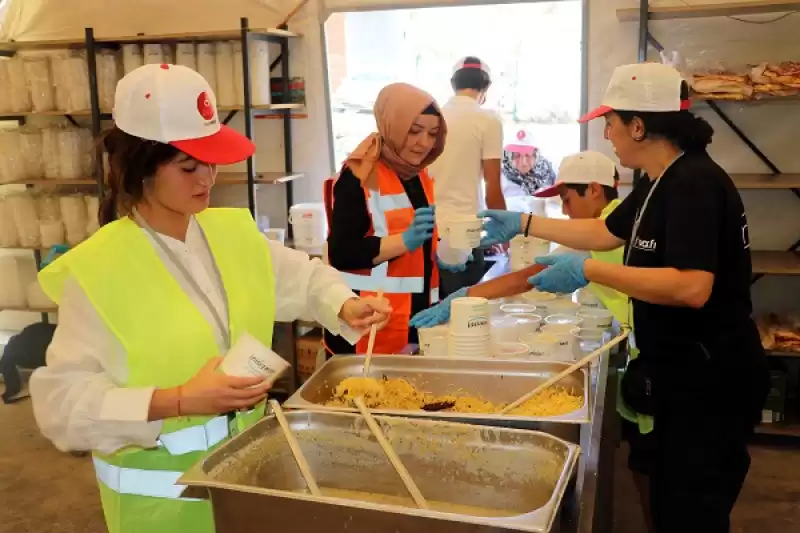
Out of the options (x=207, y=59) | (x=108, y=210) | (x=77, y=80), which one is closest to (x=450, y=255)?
(x=108, y=210)

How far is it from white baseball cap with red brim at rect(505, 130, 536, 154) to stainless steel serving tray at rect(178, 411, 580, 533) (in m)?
3.18

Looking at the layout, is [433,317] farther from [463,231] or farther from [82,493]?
[82,493]

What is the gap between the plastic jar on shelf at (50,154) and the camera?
14.8 ft

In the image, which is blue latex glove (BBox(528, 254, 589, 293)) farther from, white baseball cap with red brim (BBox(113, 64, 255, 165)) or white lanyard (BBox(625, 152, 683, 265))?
white baseball cap with red brim (BBox(113, 64, 255, 165))

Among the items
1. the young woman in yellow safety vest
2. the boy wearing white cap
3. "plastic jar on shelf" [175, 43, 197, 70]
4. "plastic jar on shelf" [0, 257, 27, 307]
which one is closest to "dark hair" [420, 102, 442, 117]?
the boy wearing white cap

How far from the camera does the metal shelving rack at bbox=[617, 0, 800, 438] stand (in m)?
3.50

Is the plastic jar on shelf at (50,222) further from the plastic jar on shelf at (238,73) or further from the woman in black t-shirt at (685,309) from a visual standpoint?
the woman in black t-shirt at (685,309)

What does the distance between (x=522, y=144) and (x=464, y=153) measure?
29.8 inches

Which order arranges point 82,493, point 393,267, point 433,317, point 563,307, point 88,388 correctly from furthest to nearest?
point 82,493
point 393,267
point 563,307
point 433,317
point 88,388

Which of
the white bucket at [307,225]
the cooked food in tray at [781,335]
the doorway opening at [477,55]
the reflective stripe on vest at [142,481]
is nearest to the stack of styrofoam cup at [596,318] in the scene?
the reflective stripe on vest at [142,481]

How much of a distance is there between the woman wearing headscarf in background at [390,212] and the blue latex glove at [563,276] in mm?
384

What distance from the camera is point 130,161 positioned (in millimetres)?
1397

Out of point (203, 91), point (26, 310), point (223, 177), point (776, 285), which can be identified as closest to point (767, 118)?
point (776, 285)

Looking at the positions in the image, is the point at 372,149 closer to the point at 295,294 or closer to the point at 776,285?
the point at 295,294
